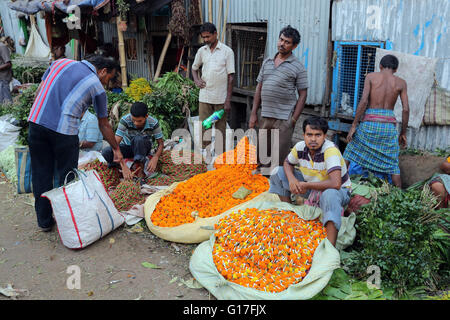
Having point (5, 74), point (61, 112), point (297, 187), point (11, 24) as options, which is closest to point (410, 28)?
point (297, 187)

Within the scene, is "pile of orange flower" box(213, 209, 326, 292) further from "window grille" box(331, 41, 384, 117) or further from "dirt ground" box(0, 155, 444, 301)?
"window grille" box(331, 41, 384, 117)

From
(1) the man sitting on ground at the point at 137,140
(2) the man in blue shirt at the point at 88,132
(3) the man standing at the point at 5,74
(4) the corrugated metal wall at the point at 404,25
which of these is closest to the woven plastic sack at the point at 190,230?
(1) the man sitting on ground at the point at 137,140

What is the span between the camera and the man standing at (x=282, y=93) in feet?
15.2

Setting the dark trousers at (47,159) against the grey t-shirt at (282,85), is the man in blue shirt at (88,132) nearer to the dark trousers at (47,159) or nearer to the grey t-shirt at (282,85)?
the dark trousers at (47,159)

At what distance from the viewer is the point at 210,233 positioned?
11.9 feet

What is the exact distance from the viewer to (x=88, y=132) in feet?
17.2

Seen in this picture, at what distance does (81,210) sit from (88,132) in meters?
2.09

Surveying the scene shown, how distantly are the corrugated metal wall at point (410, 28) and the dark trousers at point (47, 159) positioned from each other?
420 cm

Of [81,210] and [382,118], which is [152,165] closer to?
[81,210]

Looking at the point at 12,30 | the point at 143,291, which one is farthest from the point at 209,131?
the point at 12,30
